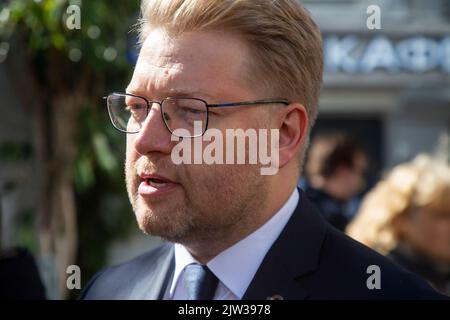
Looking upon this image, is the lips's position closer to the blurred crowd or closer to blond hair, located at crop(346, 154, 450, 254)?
the blurred crowd

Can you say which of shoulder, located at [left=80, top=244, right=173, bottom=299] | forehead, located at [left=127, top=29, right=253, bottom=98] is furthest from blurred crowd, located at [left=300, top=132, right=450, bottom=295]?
forehead, located at [left=127, top=29, right=253, bottom=98]

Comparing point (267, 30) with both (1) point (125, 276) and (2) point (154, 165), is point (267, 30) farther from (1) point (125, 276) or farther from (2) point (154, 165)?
(1) point (125, 276)

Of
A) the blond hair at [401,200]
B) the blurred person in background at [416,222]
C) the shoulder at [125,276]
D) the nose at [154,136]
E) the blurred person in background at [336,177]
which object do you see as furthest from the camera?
the blurred person in background at [336,177]

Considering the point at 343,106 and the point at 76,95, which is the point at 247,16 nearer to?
the point at 76,95

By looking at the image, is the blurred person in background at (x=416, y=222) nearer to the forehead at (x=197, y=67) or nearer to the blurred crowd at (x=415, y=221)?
the blurred crowd at (x=415, y=221)

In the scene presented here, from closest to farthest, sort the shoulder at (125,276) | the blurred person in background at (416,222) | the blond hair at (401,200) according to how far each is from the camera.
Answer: the shoulder at (125,276), the blurred person in background at (416,222), the blond hair at (401,200)

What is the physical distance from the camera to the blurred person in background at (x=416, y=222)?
322cm

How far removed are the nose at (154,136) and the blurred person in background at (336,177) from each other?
9.60 feet

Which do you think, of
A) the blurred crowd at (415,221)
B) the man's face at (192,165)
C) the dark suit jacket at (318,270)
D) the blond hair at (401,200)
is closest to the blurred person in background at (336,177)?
the blurred crowd at (415,221)

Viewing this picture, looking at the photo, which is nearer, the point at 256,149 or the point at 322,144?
the point at 256,149

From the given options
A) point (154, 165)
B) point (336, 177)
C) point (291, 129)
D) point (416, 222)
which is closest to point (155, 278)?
point (154, 165)

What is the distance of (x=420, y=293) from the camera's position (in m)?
1.82

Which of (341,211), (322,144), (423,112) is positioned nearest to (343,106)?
(423,112)
